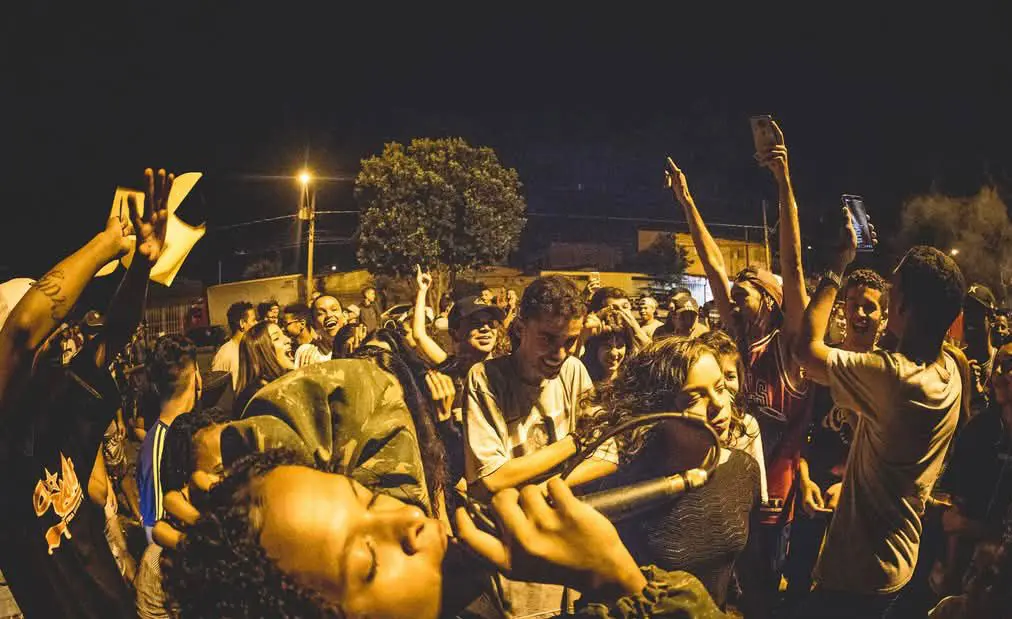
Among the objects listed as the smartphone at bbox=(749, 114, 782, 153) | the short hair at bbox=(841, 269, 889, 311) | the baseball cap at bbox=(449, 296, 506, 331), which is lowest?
the baseball cap at bbox=(449, 296, 506, 331)

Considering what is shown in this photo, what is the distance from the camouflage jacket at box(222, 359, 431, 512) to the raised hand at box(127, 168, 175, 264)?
74 centimetres

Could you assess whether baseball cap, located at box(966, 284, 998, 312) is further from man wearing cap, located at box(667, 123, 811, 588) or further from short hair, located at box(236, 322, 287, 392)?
short hair, located at box(236, 322, 287, 392)

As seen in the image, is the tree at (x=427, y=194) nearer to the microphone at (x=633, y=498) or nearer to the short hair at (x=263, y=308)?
the short hair at (x=263, y=308)

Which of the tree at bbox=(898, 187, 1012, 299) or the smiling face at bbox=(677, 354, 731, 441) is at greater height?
the tree at bbox=(898, 187, 1012, 299)

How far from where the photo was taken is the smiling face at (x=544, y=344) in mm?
3270

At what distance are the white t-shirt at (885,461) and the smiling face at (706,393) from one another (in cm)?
46

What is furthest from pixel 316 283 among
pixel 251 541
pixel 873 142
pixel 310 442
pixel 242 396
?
pixel 873 142

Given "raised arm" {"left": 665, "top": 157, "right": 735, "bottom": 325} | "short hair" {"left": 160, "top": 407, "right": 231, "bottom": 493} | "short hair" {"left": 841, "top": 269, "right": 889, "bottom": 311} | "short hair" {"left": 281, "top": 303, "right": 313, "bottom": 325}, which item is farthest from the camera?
"short hair" {"left": 281, "top": 303, "right": 313, "bottom": 325}

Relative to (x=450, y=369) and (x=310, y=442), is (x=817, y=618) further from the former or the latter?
(x=310, y=442)

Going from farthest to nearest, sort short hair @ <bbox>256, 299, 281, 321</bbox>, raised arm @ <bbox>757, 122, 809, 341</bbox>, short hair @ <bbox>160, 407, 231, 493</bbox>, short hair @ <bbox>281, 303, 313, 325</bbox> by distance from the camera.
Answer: short hair @ <bbox>281, 303, 313, 325</bbox>, short hair @ <bbox>256, 299, 281, 321</bbox>, raised arm @ <bbox>757, 122, 809, 341</bbox>, short hair @ <bbox>160, 407, 231, 493</bbox>

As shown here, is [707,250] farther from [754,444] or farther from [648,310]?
[754,444]

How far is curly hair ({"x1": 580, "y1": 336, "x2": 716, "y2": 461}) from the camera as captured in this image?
339 centimetres

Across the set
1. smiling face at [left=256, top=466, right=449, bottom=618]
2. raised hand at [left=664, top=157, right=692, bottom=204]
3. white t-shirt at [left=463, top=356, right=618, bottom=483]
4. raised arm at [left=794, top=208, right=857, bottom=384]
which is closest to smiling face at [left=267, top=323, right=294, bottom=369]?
smiling face at [left=256, top=466, right=449, bottom=618]

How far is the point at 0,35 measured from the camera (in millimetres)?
3301
